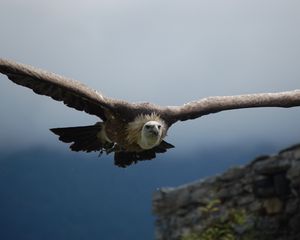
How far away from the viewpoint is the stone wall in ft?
36.0

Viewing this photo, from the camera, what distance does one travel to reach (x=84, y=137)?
839 cm

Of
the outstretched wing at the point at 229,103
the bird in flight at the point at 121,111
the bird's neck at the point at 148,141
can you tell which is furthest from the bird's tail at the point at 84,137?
the outstretched wing at the point at 229,103

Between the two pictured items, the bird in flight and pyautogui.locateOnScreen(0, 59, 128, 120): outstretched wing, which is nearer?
pyautogui.locateOnScreen(0, 59, 128, 120): outstretched wing

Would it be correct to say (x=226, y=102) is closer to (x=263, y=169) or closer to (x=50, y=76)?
(x=50, y=76)

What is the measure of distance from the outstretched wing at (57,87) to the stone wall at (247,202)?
13.1 feet

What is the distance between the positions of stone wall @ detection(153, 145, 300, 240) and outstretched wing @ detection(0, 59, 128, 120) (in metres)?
3.99

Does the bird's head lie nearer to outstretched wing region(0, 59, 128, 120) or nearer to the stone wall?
outstretched wing region(0, 59, 128, 120)

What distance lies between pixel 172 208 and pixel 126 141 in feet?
15.8

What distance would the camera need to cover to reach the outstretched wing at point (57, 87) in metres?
7.13

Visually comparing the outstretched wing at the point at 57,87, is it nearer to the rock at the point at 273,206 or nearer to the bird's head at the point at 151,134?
the bird's head at the point at 151,134

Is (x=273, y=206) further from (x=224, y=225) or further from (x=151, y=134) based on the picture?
(x=151, y=134)

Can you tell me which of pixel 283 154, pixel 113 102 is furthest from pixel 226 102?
pixel 283 154

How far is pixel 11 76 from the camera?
7.26 m

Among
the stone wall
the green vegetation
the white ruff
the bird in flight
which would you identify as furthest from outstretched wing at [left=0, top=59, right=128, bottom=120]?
the green vegetation
